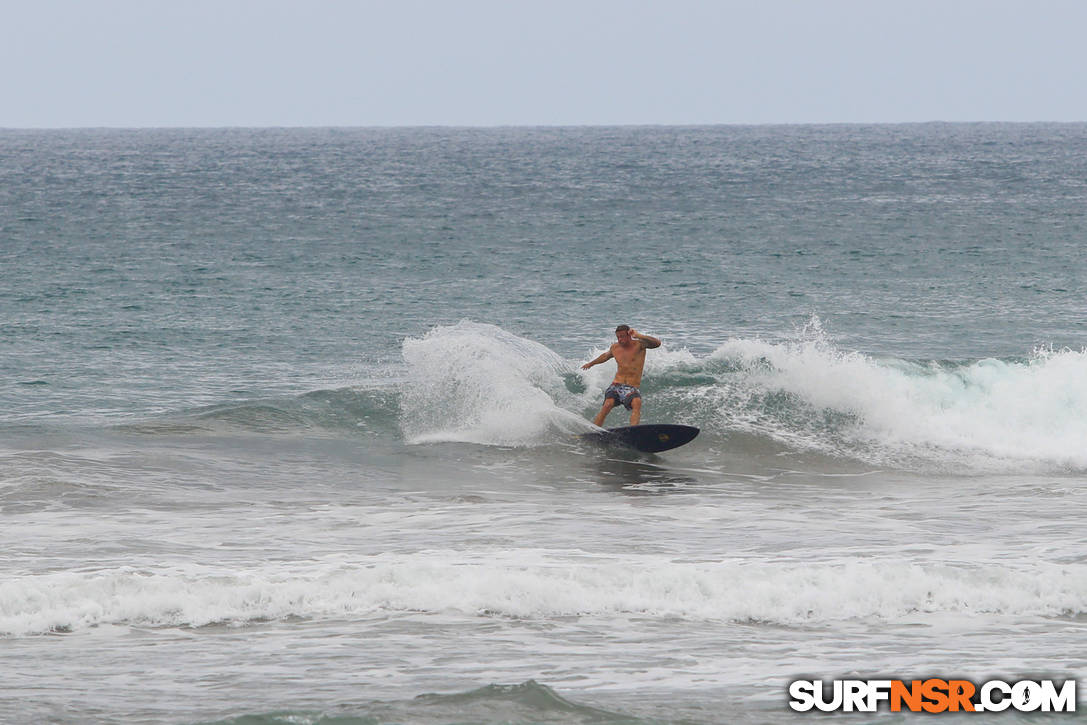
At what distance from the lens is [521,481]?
1625 cm

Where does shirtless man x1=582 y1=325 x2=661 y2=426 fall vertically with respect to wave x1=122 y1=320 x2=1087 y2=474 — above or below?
above

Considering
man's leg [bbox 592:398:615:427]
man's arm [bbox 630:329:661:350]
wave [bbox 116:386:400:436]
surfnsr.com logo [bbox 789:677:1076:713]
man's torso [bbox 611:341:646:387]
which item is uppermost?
man's arm [bbox 630:329:661:350]

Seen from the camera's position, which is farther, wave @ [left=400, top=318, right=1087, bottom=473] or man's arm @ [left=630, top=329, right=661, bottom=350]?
wave @ [left=400, top=318, right=1087, bottom=473]

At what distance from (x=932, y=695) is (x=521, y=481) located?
27.5ft

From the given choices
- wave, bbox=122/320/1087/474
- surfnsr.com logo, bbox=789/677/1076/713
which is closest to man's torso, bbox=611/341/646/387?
wave, bbox=122/320/1087/474

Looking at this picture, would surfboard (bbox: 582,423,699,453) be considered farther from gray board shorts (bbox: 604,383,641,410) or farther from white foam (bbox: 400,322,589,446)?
white foam (bbox: 400,322,589,446)

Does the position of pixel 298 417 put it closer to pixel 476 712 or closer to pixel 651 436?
pixel 651 436

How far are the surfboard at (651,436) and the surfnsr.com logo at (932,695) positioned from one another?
884cm

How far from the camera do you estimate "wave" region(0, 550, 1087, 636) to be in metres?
10.4

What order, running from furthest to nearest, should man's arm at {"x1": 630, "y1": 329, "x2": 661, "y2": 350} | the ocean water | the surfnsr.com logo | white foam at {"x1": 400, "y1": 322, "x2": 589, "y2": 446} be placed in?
white foam at {"x1": 400, "y1": 322, "x2": 589, "y2": 446}, man's arm at {"x1": 630, "y1": 329, "x2": 661, "y2": 350}, the ocean water, the surfnsr.com logo

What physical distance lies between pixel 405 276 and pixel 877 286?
1306cm

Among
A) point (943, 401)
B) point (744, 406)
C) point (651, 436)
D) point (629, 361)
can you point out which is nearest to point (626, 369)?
point (629, 361)

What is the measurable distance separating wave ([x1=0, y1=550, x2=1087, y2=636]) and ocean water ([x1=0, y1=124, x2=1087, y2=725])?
33 mm

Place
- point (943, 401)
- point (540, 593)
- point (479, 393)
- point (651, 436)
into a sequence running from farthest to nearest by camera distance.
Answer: point (943, 401), point (479, 393), point (651, 436), point (540, 593)
